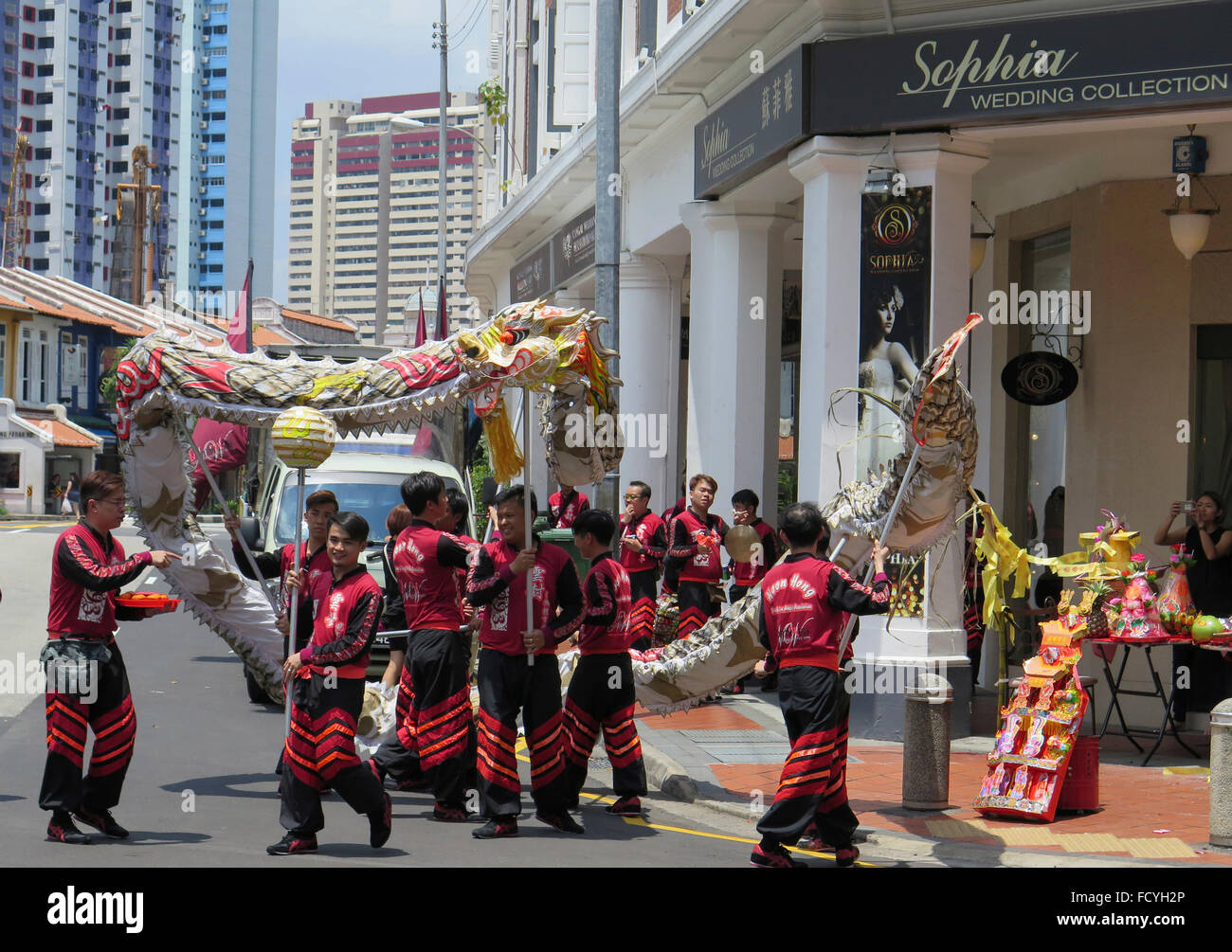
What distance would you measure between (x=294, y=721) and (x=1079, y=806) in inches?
179

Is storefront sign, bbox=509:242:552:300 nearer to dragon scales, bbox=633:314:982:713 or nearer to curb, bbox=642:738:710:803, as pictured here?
curb, bbox=642:738:710:803

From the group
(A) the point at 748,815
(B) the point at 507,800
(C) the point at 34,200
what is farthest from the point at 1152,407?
(C) the point at 34,200

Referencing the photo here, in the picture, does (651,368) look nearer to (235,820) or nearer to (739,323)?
(739,323)

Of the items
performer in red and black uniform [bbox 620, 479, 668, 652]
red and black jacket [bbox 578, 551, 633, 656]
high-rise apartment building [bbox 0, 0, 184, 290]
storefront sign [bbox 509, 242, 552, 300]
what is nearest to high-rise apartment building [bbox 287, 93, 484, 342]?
high-rise apartment building [bbox 0, 0, 184, 290]

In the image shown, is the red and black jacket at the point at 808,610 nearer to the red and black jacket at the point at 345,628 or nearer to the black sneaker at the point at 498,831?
the black sneaker at the point at 498,831

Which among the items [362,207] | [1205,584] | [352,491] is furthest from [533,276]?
[362,207]

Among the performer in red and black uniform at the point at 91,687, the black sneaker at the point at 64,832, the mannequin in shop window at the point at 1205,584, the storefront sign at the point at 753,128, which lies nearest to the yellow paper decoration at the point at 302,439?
the performer in red and black uniform at the point at 91,687

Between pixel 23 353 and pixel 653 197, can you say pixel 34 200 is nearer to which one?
pixel 23 353

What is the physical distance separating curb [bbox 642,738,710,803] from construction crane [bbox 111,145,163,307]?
275 ft

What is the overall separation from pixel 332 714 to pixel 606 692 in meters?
1.92

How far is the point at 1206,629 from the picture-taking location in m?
9.62

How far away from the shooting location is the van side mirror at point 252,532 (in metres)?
13.2

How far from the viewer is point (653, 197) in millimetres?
17672

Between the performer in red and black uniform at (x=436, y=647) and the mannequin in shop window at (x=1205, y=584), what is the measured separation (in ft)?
18.1
